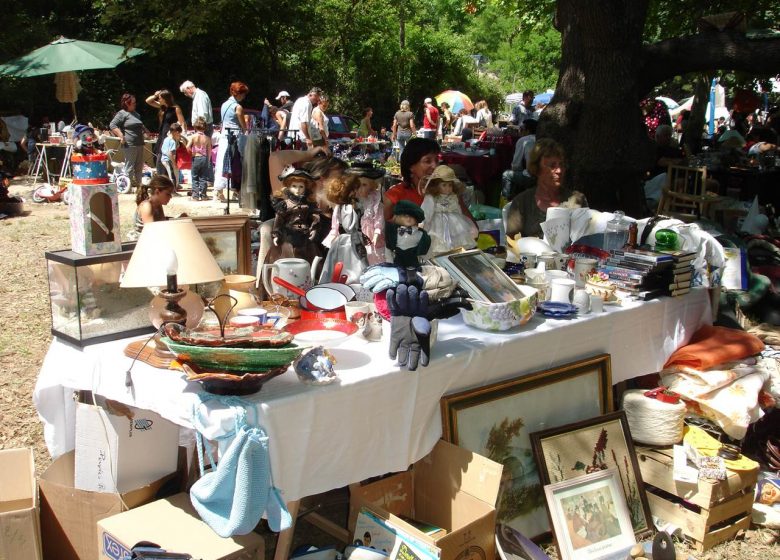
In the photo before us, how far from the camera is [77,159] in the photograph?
108 inches

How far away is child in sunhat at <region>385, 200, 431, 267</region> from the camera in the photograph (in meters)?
3.11

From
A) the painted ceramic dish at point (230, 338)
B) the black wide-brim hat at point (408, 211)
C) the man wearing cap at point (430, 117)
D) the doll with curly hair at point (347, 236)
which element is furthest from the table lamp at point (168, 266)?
the man wearing cap at point (430, 117)

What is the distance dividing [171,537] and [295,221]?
4.54 ft

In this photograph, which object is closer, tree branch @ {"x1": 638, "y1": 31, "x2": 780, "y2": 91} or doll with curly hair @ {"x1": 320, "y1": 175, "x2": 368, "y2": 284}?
doll with curly hair @ {"x1": 320, "y1": 175, "x2": 368, "y2": 284}

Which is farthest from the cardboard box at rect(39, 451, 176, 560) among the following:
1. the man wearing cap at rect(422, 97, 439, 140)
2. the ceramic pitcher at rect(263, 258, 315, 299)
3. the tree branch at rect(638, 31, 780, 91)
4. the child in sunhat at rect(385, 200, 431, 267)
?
the man wearing cap at rect(422, 97, 439, 140)

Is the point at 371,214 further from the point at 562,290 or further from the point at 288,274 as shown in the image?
the point at 562,290

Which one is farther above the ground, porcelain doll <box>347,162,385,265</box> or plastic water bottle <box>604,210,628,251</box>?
porcelain doll <box>347,162,385,265</box>

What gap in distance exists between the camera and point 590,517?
2926 mm

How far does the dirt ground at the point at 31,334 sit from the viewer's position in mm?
3135

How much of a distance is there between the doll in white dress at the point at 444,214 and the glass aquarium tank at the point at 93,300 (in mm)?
1369

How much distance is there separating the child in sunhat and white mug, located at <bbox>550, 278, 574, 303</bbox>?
603 millimetres

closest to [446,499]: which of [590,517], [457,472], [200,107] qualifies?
[457,472]

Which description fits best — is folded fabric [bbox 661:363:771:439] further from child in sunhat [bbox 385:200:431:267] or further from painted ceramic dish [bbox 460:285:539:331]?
child in sunhat [bbox 385:200:431:267]

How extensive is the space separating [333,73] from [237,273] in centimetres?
2182
